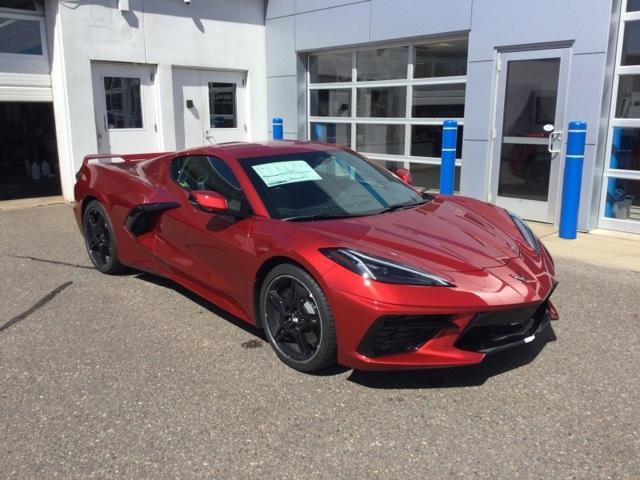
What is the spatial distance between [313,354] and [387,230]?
0.86m

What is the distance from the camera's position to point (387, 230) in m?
3.55

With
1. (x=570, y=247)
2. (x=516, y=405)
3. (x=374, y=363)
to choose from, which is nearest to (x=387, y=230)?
(x=374, y=363)

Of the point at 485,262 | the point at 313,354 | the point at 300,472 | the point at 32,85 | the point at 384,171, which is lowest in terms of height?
the point at 300,472

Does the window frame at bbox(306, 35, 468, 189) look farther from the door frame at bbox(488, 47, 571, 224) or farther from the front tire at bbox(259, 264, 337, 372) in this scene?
the front tire at bbox(259, 264, 337, 372)

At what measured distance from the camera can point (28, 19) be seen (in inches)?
376

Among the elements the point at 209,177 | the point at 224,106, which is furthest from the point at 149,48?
the point at 209,177

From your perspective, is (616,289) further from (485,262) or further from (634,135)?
(634,135)

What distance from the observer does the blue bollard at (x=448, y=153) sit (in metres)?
7.99

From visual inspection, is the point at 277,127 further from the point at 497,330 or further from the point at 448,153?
the point at 497,330

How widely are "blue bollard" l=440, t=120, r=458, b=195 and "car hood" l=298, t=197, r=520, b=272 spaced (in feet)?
13.7

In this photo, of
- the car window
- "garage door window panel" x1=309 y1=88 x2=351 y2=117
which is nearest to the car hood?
the car window

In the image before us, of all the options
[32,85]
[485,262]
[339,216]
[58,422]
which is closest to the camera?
[58,422]

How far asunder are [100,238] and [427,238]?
3394 millimetres

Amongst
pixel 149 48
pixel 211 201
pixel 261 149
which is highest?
pixel 149 48
